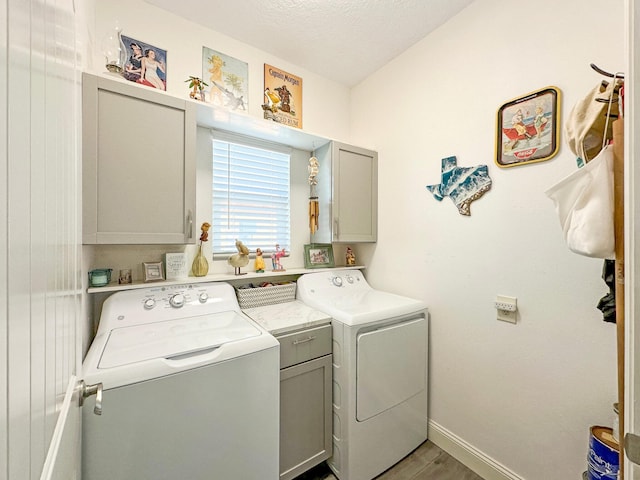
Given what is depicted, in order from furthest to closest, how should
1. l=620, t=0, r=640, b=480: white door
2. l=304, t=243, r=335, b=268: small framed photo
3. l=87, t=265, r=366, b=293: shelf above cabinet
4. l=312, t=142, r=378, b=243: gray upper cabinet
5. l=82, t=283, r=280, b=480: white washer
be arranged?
l=304, t=243, r=335, b=268: small framed photo
l=312, t=142, r=378, b=243: gray upper cabinet
l=87, t=265, r=366, b=293: shelf above cabinet
l=82, t=283, r=280, b=480: white washer
l=620, t=0, r=640, b=480: white door

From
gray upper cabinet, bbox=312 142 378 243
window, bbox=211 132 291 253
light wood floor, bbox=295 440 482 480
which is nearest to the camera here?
light wood floor, bbox=295 440 482 480

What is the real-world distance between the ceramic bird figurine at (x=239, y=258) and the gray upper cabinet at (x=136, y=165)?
0.43 meters

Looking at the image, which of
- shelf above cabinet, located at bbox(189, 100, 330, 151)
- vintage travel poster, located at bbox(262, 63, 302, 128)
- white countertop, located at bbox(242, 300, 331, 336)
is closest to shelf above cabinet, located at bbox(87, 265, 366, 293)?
white countertop, located at bbox(242, 300, 331, 336)

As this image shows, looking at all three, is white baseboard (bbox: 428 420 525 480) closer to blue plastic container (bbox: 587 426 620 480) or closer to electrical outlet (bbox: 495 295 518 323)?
blue plastic container (bbox: 587 426 620 480)

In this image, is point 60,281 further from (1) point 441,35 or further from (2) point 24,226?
(1) point 441,35

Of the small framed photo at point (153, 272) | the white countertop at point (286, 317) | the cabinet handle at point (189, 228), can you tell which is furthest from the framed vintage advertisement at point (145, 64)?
the white countertop at point (286, 317)

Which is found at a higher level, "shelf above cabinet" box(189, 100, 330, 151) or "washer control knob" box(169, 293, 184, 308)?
"shelf above cabinet" box(189, 100, 330, 151)

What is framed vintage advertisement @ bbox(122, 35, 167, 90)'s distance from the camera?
5.27 ft

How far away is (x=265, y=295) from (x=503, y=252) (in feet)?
5.16

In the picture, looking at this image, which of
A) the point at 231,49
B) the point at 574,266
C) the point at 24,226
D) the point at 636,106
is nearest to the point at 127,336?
the point at 24,226

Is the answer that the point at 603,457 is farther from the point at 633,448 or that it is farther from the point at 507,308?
the point at 633,448

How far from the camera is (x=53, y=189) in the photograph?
1.43 ft

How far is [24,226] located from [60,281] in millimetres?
256

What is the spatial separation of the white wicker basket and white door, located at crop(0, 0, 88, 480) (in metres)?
1.32
